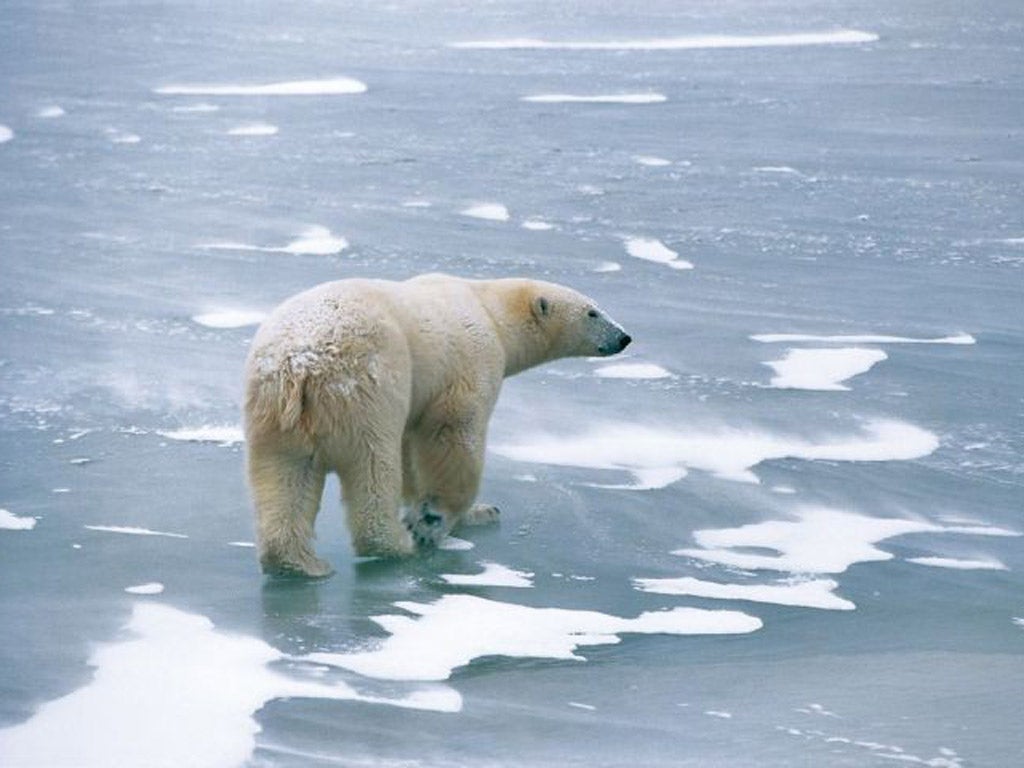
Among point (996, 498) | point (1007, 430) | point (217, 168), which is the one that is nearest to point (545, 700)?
point (996, 498)

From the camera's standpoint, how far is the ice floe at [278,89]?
1529 centimetres

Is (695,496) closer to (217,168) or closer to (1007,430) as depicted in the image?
(1007,430)

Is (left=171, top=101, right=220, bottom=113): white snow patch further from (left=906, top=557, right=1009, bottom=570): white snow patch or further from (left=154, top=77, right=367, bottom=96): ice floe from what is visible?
(left=906, top=557, right=1009, bottom=570): white snow patch

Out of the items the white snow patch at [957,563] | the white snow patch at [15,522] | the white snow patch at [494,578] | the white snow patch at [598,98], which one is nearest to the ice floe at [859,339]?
the white snow patch at [957,563]

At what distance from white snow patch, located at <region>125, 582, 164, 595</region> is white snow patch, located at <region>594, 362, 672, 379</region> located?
3.02 metres

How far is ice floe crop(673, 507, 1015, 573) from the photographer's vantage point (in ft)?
18.4

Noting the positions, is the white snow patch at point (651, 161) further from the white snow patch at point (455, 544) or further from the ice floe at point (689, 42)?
the white snow patch at point (455, 544)

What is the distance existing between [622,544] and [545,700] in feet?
4.81

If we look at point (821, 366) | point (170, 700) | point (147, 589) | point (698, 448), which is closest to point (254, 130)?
point (821, 366)

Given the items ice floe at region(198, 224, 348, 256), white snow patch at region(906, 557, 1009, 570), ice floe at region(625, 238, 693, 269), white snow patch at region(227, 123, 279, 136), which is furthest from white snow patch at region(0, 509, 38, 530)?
white snow patch at region(227, 123, 279, 136)

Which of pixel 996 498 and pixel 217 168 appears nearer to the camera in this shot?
pixel 996 498

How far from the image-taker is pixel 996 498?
20.5 ft

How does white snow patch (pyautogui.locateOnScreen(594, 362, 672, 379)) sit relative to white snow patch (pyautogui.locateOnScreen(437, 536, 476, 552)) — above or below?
above

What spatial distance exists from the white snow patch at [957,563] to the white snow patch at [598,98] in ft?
30.7
